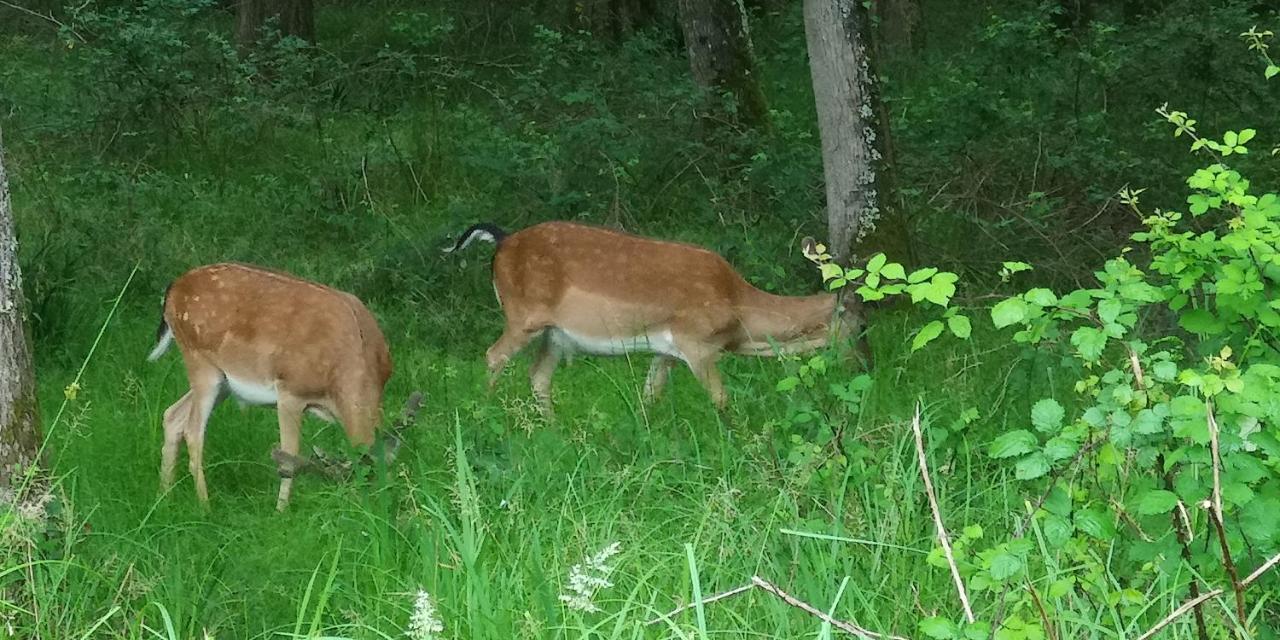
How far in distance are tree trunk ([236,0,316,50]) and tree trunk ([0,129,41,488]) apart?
11.0m

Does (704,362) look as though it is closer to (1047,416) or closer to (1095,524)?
(1047,416)

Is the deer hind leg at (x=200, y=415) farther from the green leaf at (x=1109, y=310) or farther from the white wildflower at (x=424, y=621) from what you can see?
the green leaf at (x=1109, y=310)

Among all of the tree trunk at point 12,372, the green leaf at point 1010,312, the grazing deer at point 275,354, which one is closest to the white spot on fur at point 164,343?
the grazing deer at point 275,354

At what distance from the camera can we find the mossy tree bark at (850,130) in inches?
314

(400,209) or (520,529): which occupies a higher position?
(520,529)

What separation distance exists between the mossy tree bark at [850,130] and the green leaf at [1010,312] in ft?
15.5

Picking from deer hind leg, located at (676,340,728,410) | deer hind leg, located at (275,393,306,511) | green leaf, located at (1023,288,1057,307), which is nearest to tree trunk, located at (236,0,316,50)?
deer hind leg, located at (676,340,728,410)

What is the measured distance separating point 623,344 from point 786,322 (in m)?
0.80

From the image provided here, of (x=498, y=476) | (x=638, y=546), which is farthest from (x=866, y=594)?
(x=498, y=476)

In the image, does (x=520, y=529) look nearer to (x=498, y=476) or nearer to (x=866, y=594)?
(x=498, y=476)

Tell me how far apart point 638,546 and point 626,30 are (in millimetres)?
12110

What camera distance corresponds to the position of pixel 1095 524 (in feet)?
10.3

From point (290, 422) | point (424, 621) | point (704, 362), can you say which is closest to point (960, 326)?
point (424, 621)

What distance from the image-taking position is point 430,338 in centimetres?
838
